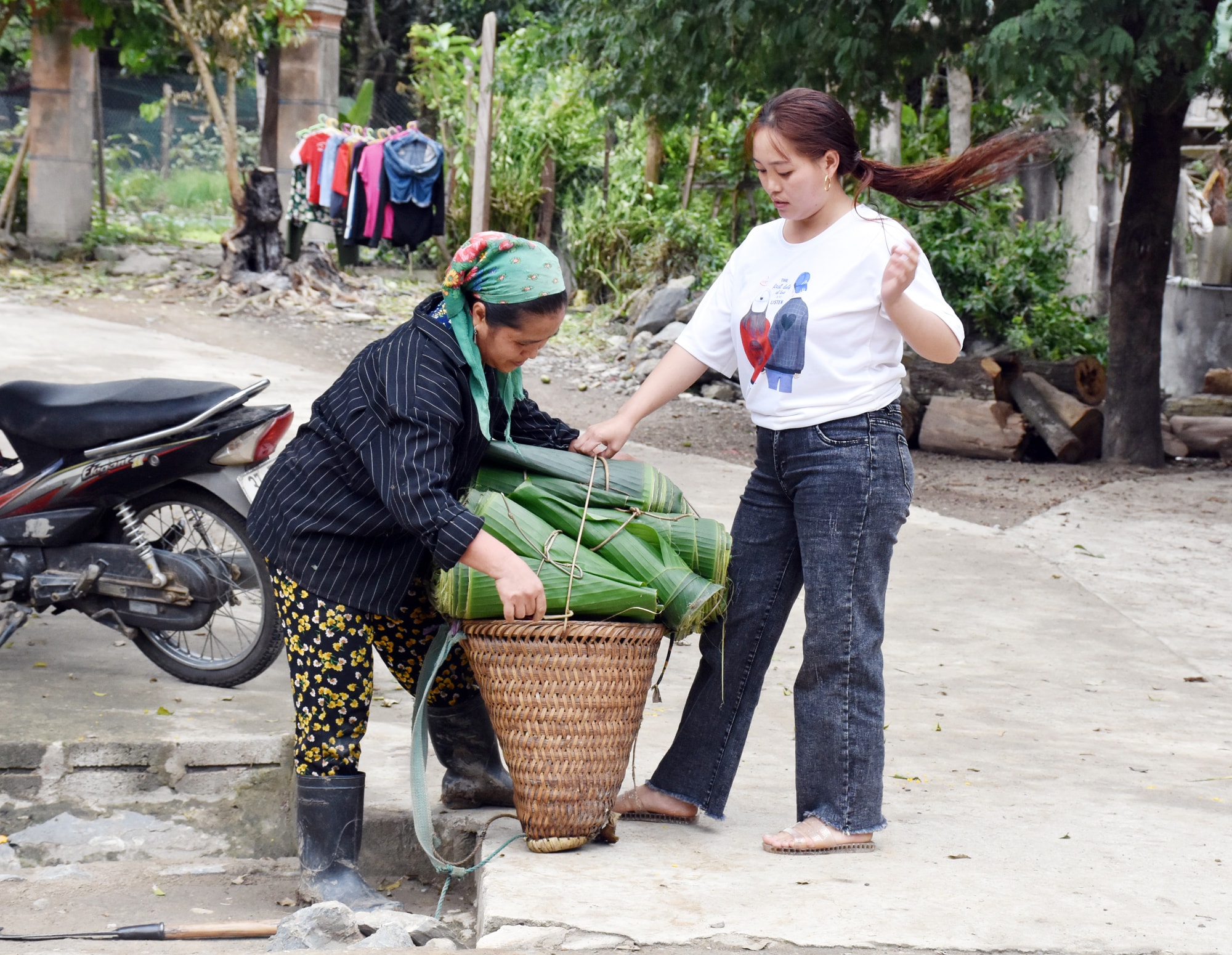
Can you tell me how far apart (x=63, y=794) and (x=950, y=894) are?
2.31 meters

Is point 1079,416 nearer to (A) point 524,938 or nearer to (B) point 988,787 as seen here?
(B) point 988,787

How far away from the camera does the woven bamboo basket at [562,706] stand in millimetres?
2732

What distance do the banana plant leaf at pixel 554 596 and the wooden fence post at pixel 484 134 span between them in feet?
21.6

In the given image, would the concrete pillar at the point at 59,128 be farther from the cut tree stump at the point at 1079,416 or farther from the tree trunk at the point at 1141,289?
the tree trunk at the point at 1141,289

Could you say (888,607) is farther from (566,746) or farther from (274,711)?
(566,746)

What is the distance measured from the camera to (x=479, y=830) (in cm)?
324

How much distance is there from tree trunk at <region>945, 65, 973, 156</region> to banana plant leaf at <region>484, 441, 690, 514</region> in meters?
9.89

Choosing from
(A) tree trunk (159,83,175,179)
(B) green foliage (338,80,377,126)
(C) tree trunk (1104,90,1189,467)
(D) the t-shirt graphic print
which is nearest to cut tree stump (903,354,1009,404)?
(C) tree trunk (1104,90,1189,467)

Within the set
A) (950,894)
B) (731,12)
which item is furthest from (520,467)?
(731,12)

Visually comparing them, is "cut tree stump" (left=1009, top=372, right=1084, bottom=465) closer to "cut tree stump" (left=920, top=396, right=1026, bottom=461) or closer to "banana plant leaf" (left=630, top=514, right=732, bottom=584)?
"cut tree stump" (left=920, top=396, right=1026, bottom=461)

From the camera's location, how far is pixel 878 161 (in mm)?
2834

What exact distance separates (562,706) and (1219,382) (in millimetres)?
9702

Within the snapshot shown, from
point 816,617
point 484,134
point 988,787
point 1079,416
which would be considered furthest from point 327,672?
point 1079,416

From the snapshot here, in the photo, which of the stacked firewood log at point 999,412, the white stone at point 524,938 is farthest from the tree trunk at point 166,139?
the white stone at point 524,938
